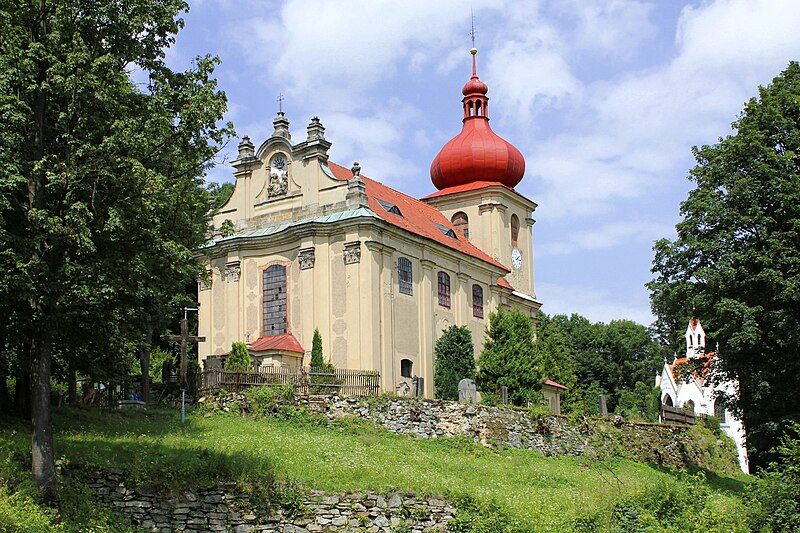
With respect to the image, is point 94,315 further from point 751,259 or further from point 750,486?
point 751,259

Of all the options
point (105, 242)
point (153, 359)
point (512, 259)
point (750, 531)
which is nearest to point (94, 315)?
point (105, 242)

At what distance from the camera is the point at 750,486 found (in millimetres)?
22188

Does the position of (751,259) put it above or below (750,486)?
above

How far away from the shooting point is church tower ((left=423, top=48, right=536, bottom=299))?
51.0m

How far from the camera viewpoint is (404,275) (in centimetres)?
4038

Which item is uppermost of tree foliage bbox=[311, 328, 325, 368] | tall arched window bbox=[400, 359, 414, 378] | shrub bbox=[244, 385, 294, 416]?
tree foliage bbox=[311, 328, 325, 368]

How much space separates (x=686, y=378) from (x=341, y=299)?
13263 mm

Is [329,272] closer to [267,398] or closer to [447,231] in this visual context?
[267,398]

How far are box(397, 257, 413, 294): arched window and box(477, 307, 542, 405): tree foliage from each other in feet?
14.0

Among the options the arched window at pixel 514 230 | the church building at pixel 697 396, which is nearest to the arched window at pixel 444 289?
the arched window at pixel 514 230

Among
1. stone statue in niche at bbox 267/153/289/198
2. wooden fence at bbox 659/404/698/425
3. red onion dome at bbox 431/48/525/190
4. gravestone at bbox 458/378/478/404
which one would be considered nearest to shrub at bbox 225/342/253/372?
gravestone at bbox 458/378/478/404

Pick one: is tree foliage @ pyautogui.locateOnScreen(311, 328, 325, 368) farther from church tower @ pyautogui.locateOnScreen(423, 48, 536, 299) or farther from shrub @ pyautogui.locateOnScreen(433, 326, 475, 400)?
church tower @ pyautogui.locateOnScreen(423, 48, 536, 299)

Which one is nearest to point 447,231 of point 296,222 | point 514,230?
point 514,230

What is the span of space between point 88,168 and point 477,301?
29.3 meters
